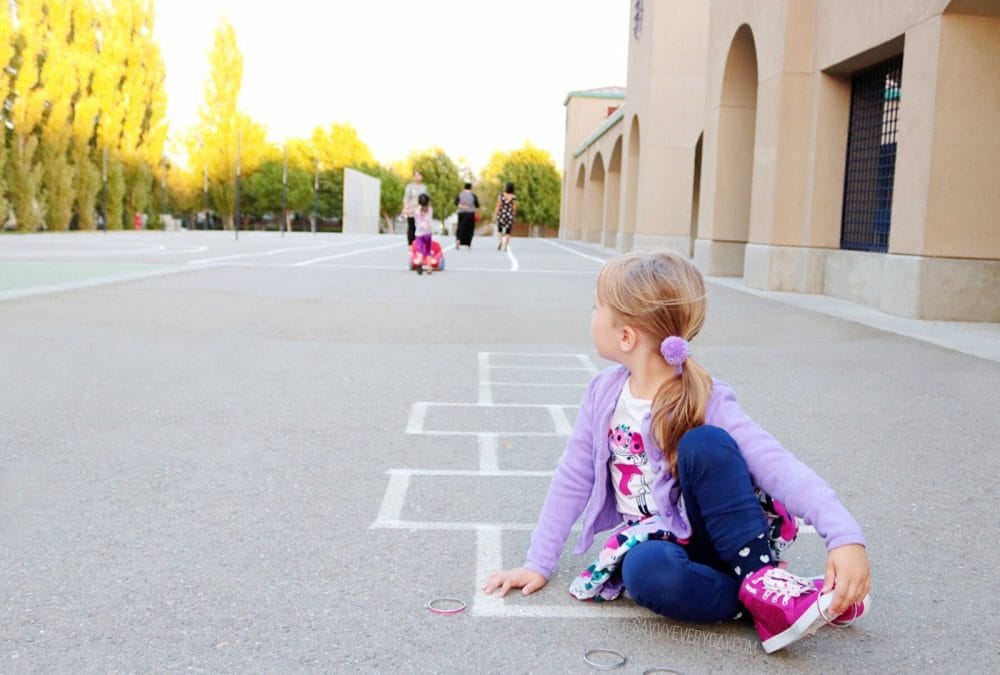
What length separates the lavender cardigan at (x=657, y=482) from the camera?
273 centimetres

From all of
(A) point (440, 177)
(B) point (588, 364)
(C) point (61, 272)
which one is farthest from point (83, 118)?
(A) point (440, 177)

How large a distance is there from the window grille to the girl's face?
41.2 ft

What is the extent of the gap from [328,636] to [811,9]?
51.6 ft

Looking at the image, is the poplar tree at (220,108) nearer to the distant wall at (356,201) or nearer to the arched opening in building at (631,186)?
the distant wall at (356,201)

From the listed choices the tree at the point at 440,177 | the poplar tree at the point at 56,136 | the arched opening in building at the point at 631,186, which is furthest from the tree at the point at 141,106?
the tree at the point at 440,177

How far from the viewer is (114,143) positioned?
4750 centimetres

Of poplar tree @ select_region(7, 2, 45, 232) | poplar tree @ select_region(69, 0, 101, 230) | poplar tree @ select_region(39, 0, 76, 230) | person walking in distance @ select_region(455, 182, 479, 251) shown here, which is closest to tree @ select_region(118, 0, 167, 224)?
poplar tree @ select_region(69, 0, 101, 230)

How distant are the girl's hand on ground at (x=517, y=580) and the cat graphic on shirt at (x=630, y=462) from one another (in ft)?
1.26

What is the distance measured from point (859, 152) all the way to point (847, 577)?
14.4 m

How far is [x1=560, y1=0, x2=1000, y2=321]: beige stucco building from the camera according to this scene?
1184 centimetres

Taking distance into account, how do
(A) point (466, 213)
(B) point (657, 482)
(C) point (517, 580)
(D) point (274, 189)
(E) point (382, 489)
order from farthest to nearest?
(D) point (274, 189) < (A) point (466, 213) < (E) point (382, 489) < (C) point (517, 580) < (B) point (657, 482)

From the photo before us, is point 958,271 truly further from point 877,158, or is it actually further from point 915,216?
point 877,158

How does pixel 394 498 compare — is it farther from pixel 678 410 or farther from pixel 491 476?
pixel 678 410

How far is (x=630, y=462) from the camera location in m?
3.12
